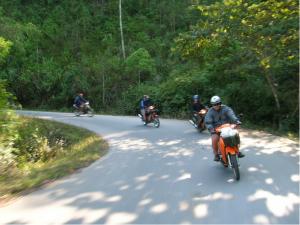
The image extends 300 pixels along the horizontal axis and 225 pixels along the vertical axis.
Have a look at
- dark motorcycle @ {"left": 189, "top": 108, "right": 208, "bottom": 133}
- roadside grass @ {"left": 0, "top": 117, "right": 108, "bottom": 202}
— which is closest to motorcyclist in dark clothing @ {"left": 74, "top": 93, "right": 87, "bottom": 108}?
roadside grass @ {"left": 0, "top": 117, "right": 108, "bottom": 202}

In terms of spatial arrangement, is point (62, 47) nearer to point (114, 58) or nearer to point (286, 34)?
point (114, 58)

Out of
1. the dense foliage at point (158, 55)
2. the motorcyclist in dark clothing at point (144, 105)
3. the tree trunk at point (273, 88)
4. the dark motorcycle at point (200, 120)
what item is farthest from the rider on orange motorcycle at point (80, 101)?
the tree trunk at point (273, 88)

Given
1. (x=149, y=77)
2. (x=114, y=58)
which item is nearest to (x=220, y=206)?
(x=149, y=77)

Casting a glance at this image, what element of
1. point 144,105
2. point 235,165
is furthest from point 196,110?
point 235,165

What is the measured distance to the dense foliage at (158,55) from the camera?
1662 cm

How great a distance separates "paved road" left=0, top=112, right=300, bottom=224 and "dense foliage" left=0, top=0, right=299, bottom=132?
4.84 metres

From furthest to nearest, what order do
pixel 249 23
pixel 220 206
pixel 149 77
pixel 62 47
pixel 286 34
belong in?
pixel 62 47 → pixel 149 77 → pixel 286 34 → pixel 249 23 → pixel 220 206

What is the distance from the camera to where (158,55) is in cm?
4069

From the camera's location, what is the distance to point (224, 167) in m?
10.5

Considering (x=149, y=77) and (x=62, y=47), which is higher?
(x=62, y=47)

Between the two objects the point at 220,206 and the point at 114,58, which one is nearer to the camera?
the point at 220,206

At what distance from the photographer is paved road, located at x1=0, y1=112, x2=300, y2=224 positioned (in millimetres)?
6887

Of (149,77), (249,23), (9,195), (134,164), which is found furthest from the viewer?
(149,77)

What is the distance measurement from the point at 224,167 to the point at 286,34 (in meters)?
7.86
